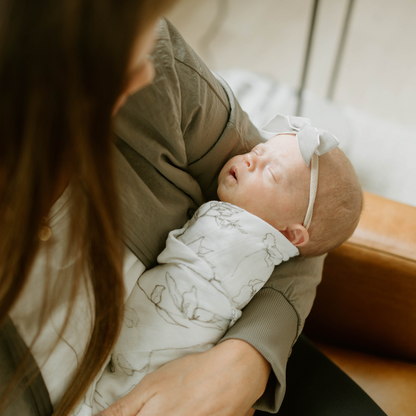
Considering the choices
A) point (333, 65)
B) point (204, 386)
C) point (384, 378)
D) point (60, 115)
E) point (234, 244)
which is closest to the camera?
point (60, 115)

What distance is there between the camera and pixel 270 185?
2.48 feet

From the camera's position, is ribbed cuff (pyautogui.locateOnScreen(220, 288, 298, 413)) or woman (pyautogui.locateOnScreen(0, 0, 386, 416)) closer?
woman (pyautogui.locateOnScreen(0, 0, 386, 416))

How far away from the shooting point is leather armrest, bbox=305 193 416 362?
0.82 m

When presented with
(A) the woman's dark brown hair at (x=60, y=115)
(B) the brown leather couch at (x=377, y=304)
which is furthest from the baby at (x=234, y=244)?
(A) the woman's dark brown hair at (x=60, y=115)

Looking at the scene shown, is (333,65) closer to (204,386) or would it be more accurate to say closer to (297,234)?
(297,234)

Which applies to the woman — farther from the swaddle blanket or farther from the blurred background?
the blurred background

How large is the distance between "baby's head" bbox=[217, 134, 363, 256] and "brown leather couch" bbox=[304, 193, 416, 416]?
11 centimetres

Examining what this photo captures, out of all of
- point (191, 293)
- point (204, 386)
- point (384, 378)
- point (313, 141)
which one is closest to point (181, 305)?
point (191, 293)

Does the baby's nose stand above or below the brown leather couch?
above

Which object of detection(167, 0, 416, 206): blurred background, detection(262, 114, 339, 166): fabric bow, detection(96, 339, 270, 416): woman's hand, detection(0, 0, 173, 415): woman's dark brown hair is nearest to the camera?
detection(0, 0, 173, 415): woman's dark brown hair

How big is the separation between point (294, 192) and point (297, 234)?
0.29 ft

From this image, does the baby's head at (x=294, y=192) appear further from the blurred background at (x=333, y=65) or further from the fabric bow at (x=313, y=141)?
the blurred background at (x=333, y=65)

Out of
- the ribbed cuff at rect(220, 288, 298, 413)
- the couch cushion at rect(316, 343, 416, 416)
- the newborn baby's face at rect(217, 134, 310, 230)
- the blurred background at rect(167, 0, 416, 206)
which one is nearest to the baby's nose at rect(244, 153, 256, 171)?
the newborn baby's face at rect(217, 134, 310, 230)

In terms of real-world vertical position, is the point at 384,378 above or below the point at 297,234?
below
